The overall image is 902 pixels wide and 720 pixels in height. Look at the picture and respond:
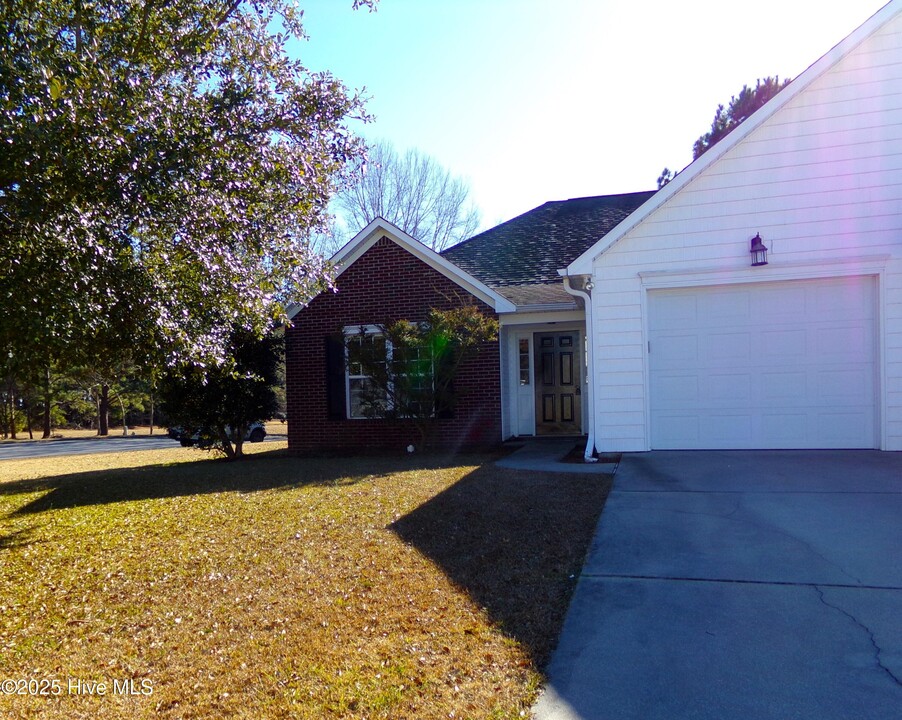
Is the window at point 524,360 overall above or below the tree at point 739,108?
below

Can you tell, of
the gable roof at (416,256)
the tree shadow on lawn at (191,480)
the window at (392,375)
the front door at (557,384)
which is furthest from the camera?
the front door at (557,384)

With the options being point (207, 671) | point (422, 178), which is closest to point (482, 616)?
point (207, 671)

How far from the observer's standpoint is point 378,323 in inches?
503

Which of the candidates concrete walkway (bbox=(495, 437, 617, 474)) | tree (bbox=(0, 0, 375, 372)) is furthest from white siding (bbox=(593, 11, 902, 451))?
tree (bbox=(0, 0, 375, 372))

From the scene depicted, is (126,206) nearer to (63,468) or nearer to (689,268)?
(689,268)

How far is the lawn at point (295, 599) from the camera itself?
3.34 metres

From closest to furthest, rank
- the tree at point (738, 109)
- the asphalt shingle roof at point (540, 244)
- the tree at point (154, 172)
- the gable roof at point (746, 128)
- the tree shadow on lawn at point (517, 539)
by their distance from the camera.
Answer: the tree shadow on lawn at point (517, 539) → the tree at point (154, 172) → the gable roof at point (746, 128) → the asphalt shingle roof at point (540, 244) → the tree at point (738, 109)

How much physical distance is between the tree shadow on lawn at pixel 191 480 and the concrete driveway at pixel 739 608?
4.55 metres

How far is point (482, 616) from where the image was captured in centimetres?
419

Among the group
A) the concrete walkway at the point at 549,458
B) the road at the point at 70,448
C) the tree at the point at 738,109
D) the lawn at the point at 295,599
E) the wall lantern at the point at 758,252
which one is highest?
the tree at the point at 738,109

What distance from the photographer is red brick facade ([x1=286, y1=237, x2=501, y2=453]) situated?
1248 centimetres

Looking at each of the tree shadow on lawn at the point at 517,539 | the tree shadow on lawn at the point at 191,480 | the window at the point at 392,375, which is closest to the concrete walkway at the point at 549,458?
the tree shadow on lawn at the point at 517,539

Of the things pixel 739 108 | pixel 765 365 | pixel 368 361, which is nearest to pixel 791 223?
pixel 765 365

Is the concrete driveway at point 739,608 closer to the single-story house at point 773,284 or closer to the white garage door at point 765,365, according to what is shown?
the white garage door at point 765,365
